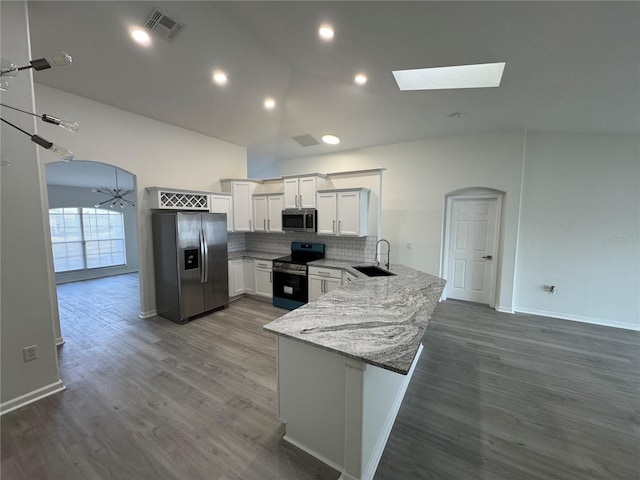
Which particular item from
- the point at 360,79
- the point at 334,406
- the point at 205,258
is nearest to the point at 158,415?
the point at 334,406

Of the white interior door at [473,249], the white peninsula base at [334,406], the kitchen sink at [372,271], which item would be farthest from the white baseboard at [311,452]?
the white interior door at [473,249]

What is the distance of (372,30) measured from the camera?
8.09 feet

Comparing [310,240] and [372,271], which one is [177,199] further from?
[372,271]

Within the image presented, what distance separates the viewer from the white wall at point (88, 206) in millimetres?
6754

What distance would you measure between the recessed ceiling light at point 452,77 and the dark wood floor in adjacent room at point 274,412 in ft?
11.0

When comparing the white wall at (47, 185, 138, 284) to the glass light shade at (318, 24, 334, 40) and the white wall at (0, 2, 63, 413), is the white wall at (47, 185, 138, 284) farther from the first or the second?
the glass light shade at (318, 24, 334, 40)

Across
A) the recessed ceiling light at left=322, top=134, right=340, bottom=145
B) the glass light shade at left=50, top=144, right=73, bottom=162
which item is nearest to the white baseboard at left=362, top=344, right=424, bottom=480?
the glass light shade at left=50, top=144, right=73, bottom=162

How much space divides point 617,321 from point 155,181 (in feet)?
25.2

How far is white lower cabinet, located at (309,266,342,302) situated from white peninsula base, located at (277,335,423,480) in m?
2.22

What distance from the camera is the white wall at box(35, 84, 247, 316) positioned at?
10.7 ft

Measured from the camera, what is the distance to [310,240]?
5.17 metres

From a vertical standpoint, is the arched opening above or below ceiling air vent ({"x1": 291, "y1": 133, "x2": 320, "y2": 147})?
below

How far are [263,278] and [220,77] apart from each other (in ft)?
11.0

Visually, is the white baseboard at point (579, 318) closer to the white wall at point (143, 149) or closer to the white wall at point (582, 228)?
the white wall at point (582, 228)
